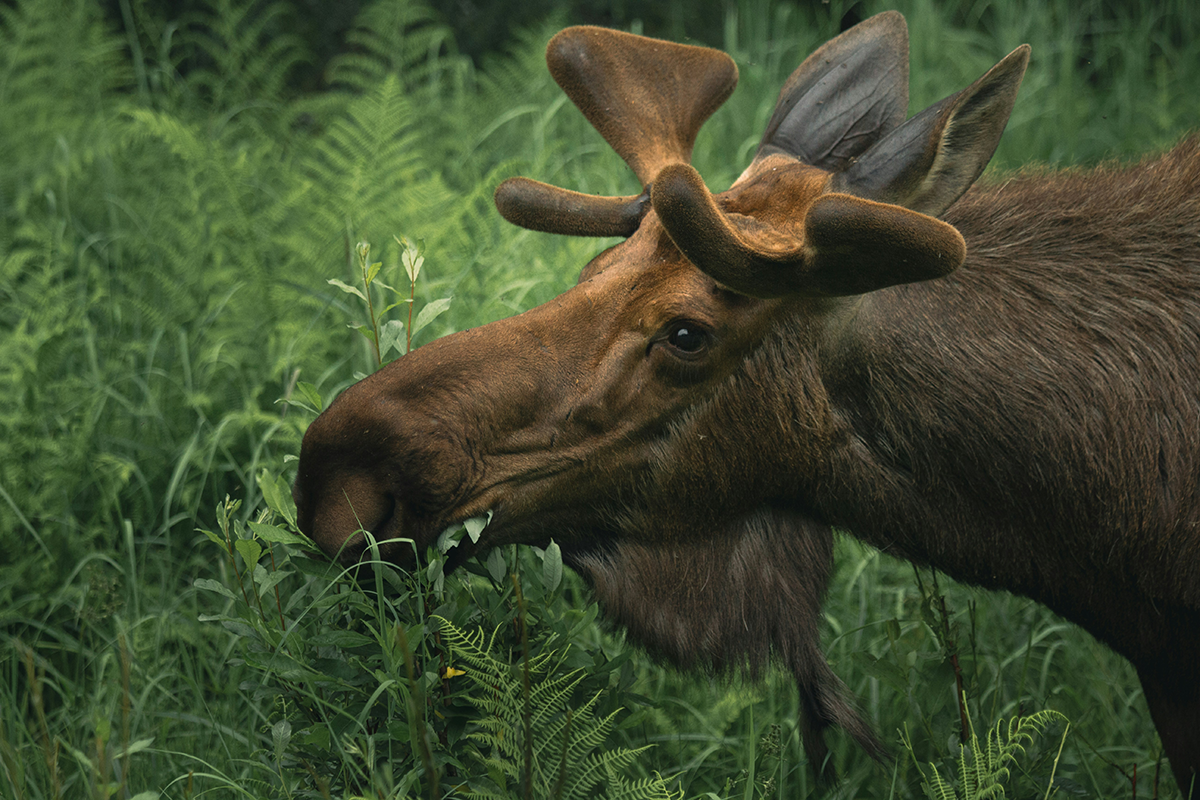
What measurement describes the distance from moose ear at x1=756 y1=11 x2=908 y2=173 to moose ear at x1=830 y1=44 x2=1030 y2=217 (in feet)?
1.44

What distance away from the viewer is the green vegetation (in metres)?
2.38

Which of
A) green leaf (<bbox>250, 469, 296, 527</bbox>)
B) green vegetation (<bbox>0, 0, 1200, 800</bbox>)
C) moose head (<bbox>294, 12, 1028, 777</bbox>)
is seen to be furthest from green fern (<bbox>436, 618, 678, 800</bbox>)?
green leaf (<bbox>250, 469, 296, 527</bbox>)

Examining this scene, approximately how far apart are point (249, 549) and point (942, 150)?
5.44ft

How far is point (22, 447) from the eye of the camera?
360 cm

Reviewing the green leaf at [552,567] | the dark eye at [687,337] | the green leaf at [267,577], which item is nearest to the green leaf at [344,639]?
the green leaf at [267,577]

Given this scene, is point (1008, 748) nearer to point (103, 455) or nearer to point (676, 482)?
point (676, 482)

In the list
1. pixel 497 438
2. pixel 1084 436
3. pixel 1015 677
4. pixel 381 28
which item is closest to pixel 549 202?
pixel 497 438

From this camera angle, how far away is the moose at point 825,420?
227 centimetres

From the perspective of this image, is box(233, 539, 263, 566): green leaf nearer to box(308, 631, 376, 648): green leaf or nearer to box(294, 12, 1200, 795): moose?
box(294, 12, 1200, 795): moose

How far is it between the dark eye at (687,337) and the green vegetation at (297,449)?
21.9 inches

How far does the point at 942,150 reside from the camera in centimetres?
226

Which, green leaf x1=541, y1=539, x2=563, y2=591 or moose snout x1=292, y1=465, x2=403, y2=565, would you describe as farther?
green leaf x1=541, y1=539, x2=563, y2=591

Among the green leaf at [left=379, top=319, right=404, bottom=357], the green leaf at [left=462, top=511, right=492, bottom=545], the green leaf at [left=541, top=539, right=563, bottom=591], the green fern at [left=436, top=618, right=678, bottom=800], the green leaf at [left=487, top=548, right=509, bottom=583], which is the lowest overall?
the green fern at [left=436, top=618, right=678, bottom=800]

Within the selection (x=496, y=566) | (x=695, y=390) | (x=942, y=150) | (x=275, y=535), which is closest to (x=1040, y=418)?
(x=942, y=150)
